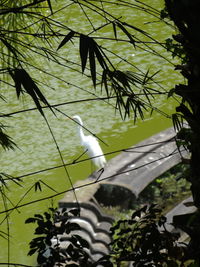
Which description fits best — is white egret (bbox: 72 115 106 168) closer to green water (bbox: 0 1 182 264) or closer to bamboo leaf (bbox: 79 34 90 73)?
green water (bbox: 0 1 182 264)

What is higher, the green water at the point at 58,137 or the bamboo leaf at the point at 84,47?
the green water at the point at 58,137

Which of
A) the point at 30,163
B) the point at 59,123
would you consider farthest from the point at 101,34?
the point at 30,163

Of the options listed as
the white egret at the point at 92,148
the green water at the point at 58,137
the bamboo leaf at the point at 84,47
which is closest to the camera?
the bamboo leaf at the point at 84,47

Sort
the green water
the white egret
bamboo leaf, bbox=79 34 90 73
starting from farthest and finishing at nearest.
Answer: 1. the white egret
2. the green water
3. bamboo leaf, bbox=79 34 90 73

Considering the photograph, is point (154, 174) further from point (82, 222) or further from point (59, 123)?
point (59, 123)

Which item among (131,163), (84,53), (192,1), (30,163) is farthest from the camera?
(30,163)

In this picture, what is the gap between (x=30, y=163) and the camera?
6.21 meters

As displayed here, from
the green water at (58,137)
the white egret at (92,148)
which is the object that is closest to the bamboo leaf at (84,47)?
the green water at (58,137)

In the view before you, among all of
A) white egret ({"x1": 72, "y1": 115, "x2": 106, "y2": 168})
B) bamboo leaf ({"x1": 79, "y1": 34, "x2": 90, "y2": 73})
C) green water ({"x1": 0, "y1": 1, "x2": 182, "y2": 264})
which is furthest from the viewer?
white egret ({"x1": 72, "y1": 115, "x2": 106, "y2": 168})

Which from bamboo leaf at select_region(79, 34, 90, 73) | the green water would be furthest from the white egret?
bamboo leaf at select_region(79, 34, 90, 73)

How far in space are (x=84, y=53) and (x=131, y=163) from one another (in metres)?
3.37

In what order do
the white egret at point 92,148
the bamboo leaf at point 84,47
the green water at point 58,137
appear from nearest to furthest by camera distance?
the bamboo leaf at point 84,47, the green water at point 58,137, the white egret at point 92,148

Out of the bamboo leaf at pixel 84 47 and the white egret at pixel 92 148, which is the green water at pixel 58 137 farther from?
the bamboo leaf at pixel 84 47

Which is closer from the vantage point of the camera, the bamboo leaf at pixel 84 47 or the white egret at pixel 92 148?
the bamboo leaf at pixel 84 47
